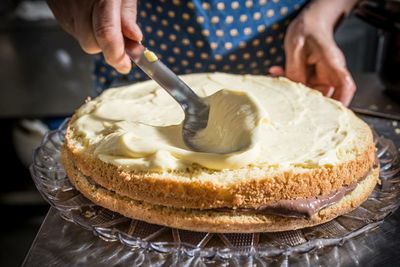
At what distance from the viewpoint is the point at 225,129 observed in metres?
1.05

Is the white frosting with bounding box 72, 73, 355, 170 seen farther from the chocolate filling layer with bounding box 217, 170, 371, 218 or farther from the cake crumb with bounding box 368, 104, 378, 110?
the cake crumb with bounding box 368, 104, 378, 110

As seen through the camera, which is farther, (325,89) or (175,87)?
(325,89)

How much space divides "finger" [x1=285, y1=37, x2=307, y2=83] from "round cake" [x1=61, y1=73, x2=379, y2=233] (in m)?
0.35

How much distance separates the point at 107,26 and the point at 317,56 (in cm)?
60

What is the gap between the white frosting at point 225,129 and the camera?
96cm

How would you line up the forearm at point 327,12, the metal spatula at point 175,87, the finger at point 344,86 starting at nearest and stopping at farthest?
the metal spatula at point 175,87
the finger at point 344,86
the forearm at point 327,12

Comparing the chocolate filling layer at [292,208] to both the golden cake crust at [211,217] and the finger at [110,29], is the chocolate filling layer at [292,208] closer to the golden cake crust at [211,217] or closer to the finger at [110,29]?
the golden cake crust at [211,217]

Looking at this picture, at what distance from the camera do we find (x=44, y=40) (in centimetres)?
261

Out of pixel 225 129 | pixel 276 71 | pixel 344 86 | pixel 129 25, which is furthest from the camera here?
pixel 276 71

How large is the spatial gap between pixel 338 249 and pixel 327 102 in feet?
1.26

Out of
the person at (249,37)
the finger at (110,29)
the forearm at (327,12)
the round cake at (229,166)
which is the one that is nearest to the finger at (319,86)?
the person at (249,37)

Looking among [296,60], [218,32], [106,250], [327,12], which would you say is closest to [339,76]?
[296,60]

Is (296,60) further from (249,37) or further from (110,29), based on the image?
(110,29)

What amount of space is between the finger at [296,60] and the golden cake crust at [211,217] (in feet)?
1.84
